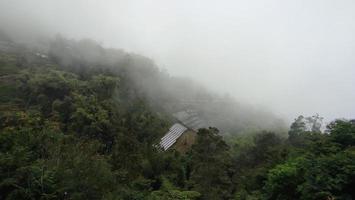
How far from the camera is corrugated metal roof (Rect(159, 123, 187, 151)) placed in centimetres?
5078

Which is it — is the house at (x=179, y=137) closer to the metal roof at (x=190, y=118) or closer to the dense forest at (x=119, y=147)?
the metal roof at (x=190, y=118)

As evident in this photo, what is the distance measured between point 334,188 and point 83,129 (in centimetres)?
2625

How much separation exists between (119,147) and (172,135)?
847 inches

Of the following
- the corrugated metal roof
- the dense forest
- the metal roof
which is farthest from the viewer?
the metal roof

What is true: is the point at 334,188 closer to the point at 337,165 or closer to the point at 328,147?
the point at 337,165

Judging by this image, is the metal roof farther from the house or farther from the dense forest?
the dense forest

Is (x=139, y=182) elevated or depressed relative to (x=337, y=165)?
depressed

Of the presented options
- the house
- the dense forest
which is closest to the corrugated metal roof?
the house

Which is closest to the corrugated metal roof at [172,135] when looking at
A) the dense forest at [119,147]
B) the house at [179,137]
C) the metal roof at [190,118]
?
the house at [179,137]

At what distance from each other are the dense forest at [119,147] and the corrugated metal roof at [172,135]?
5.30 m

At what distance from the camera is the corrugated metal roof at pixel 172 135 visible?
50.8m

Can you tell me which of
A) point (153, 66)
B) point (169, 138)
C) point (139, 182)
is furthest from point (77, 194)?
point (153, 66)

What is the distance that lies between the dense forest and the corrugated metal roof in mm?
5303

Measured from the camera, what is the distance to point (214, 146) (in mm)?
35562
